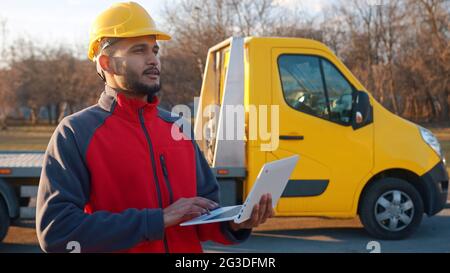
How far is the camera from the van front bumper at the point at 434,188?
22.5 feet

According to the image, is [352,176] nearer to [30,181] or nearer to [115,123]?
[30,181]

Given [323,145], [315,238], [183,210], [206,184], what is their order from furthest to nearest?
[315,238], [323,145], [206,184], [183,210]

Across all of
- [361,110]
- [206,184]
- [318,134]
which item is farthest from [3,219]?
[206,184]

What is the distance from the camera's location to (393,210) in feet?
22.4

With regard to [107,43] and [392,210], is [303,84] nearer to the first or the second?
[392,210]

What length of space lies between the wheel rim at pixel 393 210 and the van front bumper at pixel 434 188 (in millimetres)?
260

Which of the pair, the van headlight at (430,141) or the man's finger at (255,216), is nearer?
the man's finger at (255,216)

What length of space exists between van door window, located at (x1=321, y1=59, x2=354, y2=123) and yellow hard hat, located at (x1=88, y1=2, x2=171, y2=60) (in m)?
4.68

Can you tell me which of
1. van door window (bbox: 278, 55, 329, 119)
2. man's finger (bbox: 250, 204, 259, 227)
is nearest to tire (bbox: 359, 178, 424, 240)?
van door window (bbox: 278, 55, 329, 119)

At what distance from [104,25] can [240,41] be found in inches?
181

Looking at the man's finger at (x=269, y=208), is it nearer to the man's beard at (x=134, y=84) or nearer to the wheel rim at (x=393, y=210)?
the man's beard at (x=134, y=84)

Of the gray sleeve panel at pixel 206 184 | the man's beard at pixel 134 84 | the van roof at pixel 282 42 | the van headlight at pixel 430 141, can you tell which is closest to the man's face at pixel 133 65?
the man's beard at pixel 134 84

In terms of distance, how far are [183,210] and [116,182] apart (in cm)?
27
